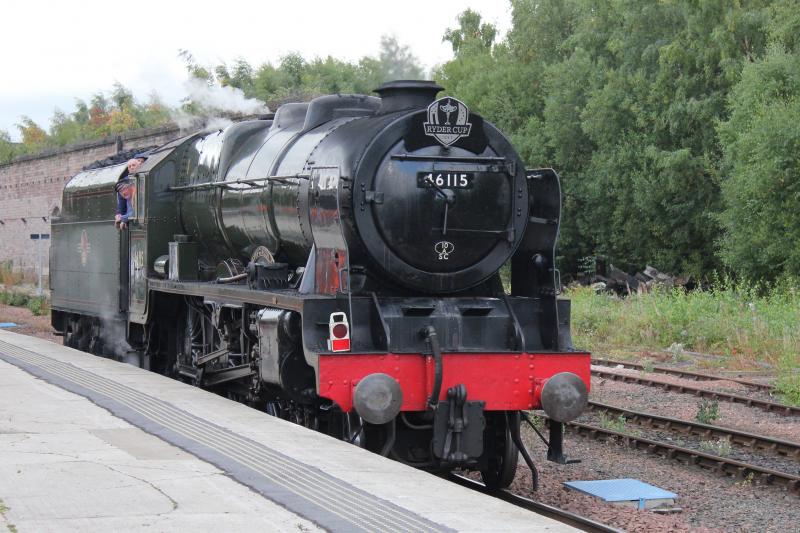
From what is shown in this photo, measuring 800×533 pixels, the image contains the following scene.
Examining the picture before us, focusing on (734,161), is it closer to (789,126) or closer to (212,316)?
(789,126)

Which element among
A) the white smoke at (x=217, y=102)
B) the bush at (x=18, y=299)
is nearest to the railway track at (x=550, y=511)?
the white smoke at (x=217, y=102)

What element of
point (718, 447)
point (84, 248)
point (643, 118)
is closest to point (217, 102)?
point (84, 248)

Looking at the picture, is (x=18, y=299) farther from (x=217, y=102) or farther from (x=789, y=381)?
(x=789, y=381)

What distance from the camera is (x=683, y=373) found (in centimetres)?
1459

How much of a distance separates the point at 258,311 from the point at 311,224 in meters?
0.93

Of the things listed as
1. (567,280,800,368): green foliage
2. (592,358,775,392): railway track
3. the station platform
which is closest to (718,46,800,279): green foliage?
(567,280,800,368): green foliage

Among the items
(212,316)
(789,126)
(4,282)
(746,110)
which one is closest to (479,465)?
(212,316)

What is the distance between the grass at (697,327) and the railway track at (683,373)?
3.26 ft

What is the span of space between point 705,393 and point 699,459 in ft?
12.1

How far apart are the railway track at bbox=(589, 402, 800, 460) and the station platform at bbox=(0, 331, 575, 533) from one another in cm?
443

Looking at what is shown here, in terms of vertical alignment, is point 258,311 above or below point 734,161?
below

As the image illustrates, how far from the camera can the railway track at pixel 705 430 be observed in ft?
30.8

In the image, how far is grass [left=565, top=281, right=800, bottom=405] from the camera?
53.1 ft

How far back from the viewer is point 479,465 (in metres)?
8.09
